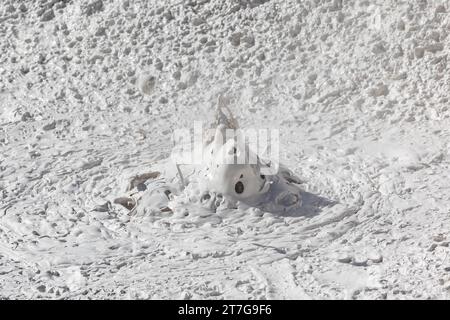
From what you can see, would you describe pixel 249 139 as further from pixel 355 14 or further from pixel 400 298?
pixel 400 298

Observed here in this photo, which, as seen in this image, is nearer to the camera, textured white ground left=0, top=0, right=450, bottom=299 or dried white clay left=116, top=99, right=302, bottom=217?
textured white ground left=0, top=0, right=450, bottom=299

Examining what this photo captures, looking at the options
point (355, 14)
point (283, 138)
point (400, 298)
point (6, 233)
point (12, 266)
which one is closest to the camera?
point (400, 298)

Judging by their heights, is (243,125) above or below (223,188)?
above

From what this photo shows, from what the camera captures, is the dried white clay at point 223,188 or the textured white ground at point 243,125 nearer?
the textured white ground at point 243,125

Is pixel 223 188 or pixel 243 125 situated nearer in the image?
pixel 223 188

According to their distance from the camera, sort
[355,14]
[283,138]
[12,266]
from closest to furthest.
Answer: [12,266] → [283,138] → [355,14]

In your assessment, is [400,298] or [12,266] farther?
[12,266]

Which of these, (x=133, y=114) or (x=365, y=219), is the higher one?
(x=133, y=114)

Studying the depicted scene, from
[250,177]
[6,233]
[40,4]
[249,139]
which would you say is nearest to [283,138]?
[249,139]
